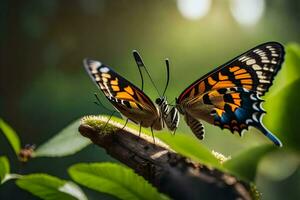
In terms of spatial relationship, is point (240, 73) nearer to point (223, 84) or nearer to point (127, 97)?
point (223, 84)

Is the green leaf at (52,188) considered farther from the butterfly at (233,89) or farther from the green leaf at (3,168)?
the butterfly at (233,89)

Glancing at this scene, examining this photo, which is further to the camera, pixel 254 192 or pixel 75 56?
pixel 75 56

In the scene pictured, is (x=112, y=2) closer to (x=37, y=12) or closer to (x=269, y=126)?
(x=37, y=12)

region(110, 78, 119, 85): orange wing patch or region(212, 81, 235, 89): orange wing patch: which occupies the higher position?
region(212, 81, 235, 89): orange wing patch

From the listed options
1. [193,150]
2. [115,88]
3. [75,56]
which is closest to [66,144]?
[115,88]

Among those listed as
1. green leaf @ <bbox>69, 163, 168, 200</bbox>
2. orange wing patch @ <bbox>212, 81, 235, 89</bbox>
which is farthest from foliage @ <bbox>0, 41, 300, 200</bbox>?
orange wing patch @ <bbox>212, 81, 235, 89</bbox>

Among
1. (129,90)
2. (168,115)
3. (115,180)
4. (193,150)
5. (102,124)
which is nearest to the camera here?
(193,150)

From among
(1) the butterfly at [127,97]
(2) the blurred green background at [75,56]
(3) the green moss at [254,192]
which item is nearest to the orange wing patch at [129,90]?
(1) the butterfly at [127,97]

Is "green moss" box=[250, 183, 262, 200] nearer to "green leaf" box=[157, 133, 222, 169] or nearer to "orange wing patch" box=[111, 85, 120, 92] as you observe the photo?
"green leaf" box=[157, 133, 222, 169]
